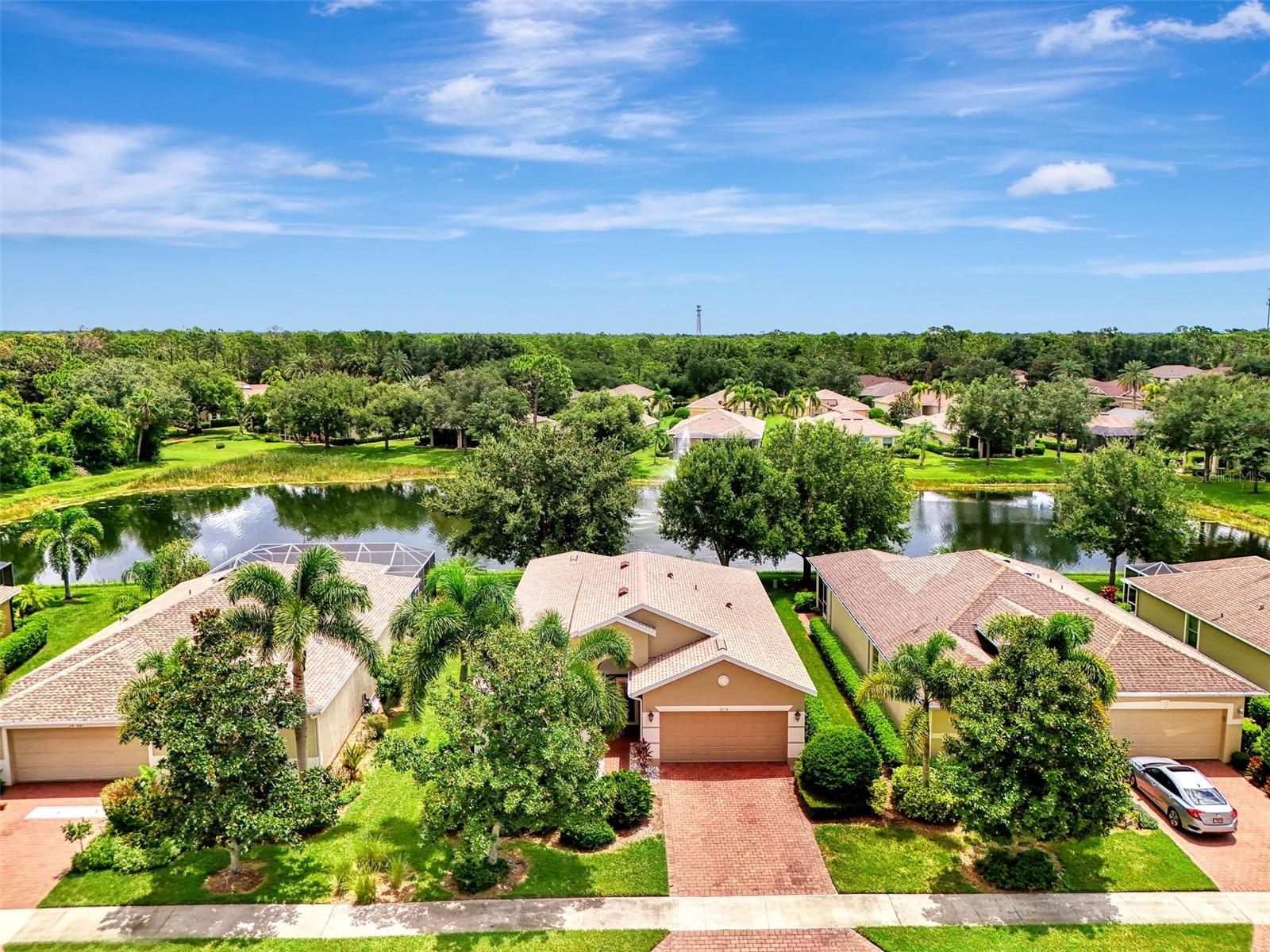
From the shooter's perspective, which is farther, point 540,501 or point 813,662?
point 540,501

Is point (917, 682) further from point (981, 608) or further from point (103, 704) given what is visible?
point (103, 704)

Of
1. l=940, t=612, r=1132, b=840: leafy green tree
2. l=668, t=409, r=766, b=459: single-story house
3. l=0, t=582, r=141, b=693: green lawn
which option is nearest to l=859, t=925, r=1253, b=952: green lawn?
l=940, t=612, r=1132, b=840: leafy green tree

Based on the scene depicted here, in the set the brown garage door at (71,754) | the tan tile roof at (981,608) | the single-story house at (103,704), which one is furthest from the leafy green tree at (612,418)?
the brown garage door at (71,754)

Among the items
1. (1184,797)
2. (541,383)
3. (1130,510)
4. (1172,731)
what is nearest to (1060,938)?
(1184,797)

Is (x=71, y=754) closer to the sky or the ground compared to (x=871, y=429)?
closer to the ground

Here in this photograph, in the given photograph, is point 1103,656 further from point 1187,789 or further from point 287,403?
point 287,403

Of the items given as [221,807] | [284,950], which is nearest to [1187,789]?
[284,950]
